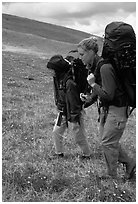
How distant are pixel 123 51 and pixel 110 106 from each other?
91 cm

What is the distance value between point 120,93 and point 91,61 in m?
0.79

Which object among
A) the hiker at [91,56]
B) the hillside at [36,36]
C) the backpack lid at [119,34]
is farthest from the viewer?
the hillside at [36,36]

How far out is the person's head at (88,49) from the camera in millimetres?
5195

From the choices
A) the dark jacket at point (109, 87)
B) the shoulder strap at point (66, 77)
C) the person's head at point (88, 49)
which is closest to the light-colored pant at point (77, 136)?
the shoulder strap at point (66, 77)

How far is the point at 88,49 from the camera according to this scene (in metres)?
5.22

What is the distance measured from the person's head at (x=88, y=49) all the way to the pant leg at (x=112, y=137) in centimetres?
98

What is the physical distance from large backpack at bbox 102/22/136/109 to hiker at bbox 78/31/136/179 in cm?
10

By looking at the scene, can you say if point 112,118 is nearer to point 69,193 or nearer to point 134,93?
point 134,93

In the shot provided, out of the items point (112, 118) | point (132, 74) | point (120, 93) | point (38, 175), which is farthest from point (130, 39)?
point (38, 175)

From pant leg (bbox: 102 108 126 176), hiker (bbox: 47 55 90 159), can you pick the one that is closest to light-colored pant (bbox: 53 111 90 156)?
hiker (bbox: 47 55 90 159)

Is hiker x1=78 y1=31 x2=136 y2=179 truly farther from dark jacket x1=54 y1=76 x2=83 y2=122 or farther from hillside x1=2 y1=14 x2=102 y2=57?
hillside x1=2 y1=14 x2=102 y2=57

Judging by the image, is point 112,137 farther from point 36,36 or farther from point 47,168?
point 36,36

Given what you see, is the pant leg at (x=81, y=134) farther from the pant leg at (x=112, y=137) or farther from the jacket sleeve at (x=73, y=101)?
the pant leg at (x=112, y=137)

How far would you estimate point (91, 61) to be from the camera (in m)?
5.27
